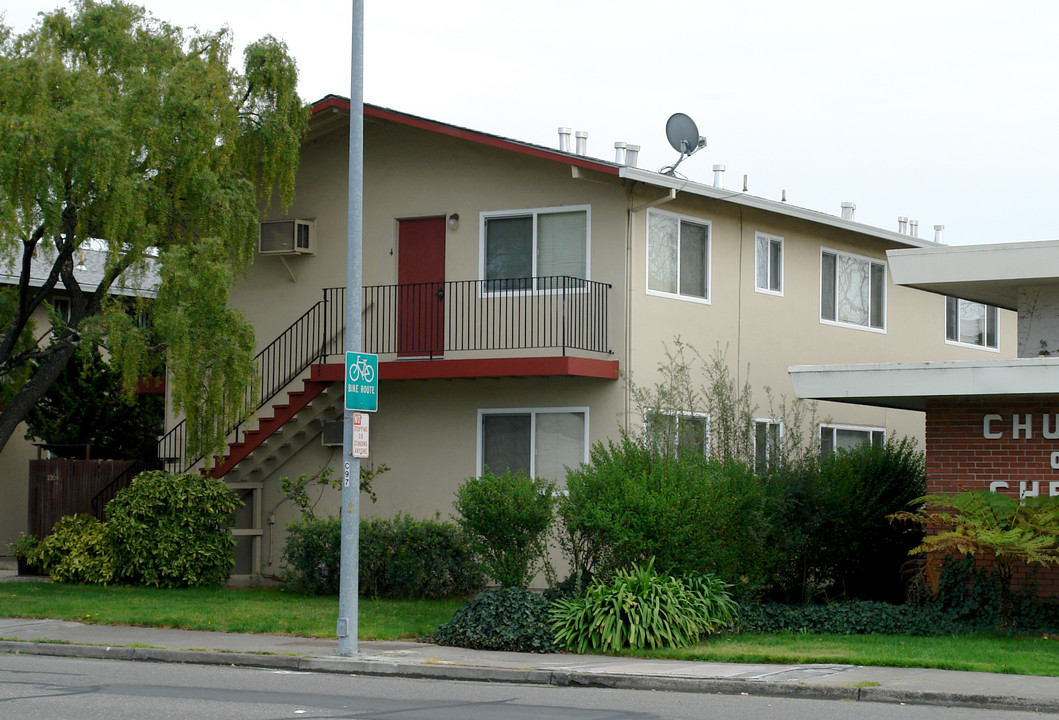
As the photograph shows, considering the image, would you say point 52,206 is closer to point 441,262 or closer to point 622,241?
point 441,262

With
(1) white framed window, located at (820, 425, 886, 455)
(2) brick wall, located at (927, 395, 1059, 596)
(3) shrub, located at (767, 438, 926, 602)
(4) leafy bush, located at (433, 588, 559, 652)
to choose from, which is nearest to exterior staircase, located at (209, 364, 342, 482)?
(4) leafy bush, located at (433, 588, 559, 652)

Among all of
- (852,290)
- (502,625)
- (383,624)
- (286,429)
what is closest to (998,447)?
(502,625)

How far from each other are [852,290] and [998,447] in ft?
28.7

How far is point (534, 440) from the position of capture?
20219mm

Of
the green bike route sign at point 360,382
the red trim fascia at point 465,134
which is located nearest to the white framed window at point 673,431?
the red trim fascia at point 465,134

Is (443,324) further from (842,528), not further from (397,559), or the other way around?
(842,528)

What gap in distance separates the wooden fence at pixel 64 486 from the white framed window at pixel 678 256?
988 centimetres

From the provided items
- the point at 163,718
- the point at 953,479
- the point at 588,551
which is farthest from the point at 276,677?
the point at 953,479

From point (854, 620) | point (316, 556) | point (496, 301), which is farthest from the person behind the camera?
point (496, 301)

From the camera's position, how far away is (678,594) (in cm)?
1490

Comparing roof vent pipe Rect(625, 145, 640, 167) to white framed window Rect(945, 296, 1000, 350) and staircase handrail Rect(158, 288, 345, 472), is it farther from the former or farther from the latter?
white framed window Rect(945, 296, 1000, 350)

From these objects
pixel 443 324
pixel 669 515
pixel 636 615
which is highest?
pixel 443 324

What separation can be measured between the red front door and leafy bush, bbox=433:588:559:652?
626cm

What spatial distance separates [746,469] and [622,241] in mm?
4072
